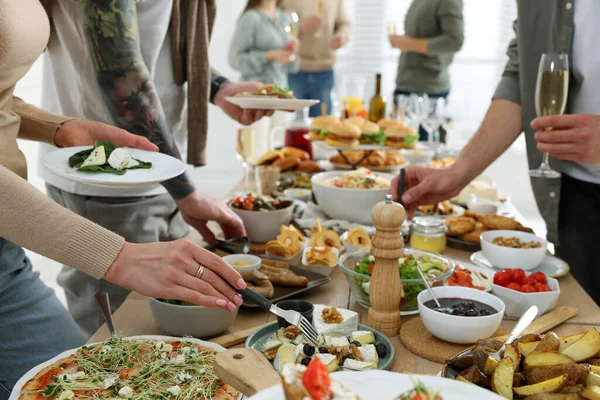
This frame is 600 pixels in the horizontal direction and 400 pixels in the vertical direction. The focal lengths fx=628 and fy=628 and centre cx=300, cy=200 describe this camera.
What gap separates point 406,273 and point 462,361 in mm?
392

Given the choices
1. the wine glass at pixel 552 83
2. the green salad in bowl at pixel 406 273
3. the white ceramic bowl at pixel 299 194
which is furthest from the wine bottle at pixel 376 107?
the green salad in bowl at pixel 406 273

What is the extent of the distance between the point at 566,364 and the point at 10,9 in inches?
46.4

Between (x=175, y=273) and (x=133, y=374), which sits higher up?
(x=175, y=273)

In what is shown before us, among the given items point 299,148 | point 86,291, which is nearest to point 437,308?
point 86,291

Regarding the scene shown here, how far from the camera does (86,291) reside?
6.40 feet

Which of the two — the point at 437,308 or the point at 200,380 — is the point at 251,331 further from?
the point at 437,308

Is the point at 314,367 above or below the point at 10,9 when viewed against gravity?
below

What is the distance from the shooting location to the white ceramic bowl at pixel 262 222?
6.15 feet

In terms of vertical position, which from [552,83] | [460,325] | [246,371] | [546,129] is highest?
[552,83]

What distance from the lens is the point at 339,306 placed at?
55.9 inches

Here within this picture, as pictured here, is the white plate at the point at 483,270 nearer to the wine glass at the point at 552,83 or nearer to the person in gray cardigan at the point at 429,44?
the wine glass at the point at 552,83

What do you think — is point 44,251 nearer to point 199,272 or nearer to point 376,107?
point 199,272

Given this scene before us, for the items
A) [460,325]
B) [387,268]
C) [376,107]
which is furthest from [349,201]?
[376,107]

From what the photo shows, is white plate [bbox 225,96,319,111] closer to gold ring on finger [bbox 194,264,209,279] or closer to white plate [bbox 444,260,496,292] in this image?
white plate [bbox 444,260,496,292]
